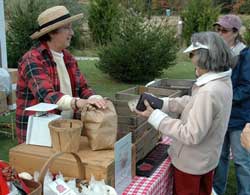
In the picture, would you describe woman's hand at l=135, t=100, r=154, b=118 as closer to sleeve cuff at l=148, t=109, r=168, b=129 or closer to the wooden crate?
sleeve cuff at l=148, t=109, r=168, b=129

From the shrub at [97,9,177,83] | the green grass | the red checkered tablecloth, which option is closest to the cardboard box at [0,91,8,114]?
the green grass

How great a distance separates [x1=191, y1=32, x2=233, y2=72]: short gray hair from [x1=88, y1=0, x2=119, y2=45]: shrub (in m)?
11.2

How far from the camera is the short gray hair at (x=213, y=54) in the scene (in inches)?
75.9

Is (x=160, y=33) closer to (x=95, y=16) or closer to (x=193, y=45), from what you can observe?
(x=95, y=16)

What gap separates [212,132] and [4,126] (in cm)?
417

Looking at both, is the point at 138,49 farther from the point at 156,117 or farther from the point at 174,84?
the point at 156,117

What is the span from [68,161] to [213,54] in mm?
880

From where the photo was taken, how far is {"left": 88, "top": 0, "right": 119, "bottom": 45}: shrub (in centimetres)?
1322

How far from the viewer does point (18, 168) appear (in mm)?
1776

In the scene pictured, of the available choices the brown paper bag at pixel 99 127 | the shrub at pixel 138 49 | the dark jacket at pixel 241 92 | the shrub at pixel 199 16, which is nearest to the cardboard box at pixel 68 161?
the brown paper bag at pixel 99 127

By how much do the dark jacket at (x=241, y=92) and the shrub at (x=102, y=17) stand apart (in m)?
10.4

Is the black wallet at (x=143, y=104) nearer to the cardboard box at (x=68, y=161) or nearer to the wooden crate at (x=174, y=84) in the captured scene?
the cardboard box at (x=68, y=161)

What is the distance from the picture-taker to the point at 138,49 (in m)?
→ 9.06

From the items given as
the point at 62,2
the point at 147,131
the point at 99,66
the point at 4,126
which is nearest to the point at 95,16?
the point at 62,2
